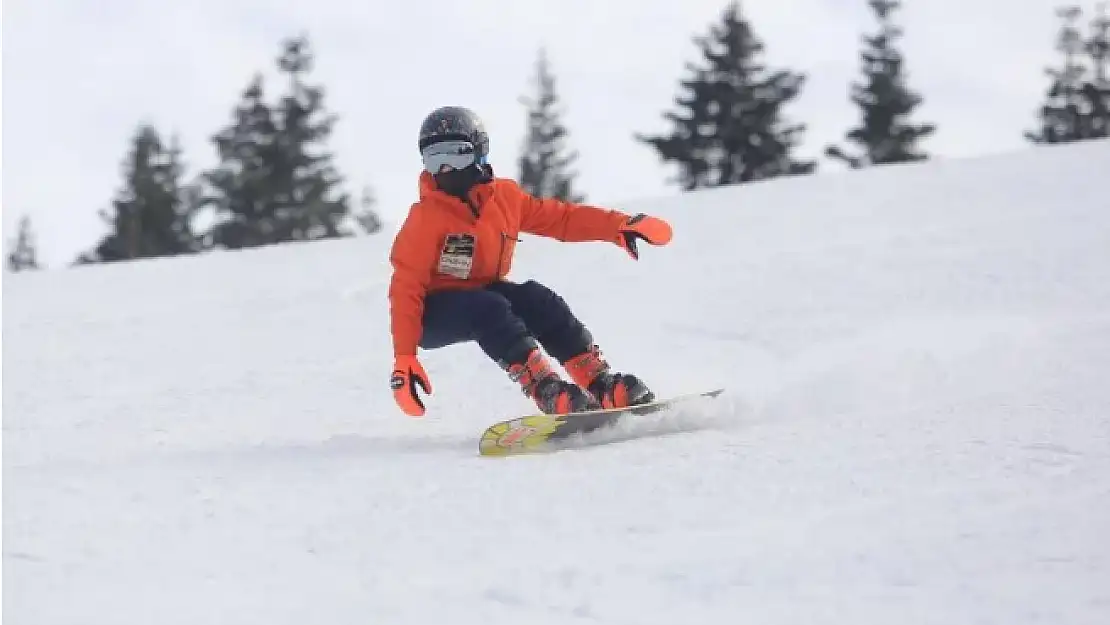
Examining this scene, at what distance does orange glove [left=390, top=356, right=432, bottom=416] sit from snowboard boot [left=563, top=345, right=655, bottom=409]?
0.64 m

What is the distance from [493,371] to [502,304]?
1.48m

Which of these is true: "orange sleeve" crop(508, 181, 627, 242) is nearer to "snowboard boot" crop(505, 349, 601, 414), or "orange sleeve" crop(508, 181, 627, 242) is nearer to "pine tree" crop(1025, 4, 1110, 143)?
"snowboard boot" crop(505, 349, 601, 414)

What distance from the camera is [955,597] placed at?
2197 millimetres

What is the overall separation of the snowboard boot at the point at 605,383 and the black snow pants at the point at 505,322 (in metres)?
0.04

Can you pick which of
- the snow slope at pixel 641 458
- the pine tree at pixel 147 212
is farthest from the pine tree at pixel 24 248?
the snow slope at pixel 641 458

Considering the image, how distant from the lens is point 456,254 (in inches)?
180

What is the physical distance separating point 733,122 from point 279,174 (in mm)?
12423

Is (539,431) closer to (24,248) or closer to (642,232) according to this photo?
(642,232)

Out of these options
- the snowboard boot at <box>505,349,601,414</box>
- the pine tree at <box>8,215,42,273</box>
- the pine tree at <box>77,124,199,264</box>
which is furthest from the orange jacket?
the pine tree at <box>8,215,42,273</box>

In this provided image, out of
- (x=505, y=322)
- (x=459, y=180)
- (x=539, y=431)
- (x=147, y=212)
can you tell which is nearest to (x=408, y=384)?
(x=505, y=322)

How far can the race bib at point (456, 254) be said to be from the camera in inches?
179

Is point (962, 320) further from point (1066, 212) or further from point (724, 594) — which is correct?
point (724, 594)

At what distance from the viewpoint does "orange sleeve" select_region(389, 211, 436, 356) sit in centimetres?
444

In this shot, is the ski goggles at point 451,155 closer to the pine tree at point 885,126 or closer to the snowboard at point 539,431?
the snowboard at point 539,431
